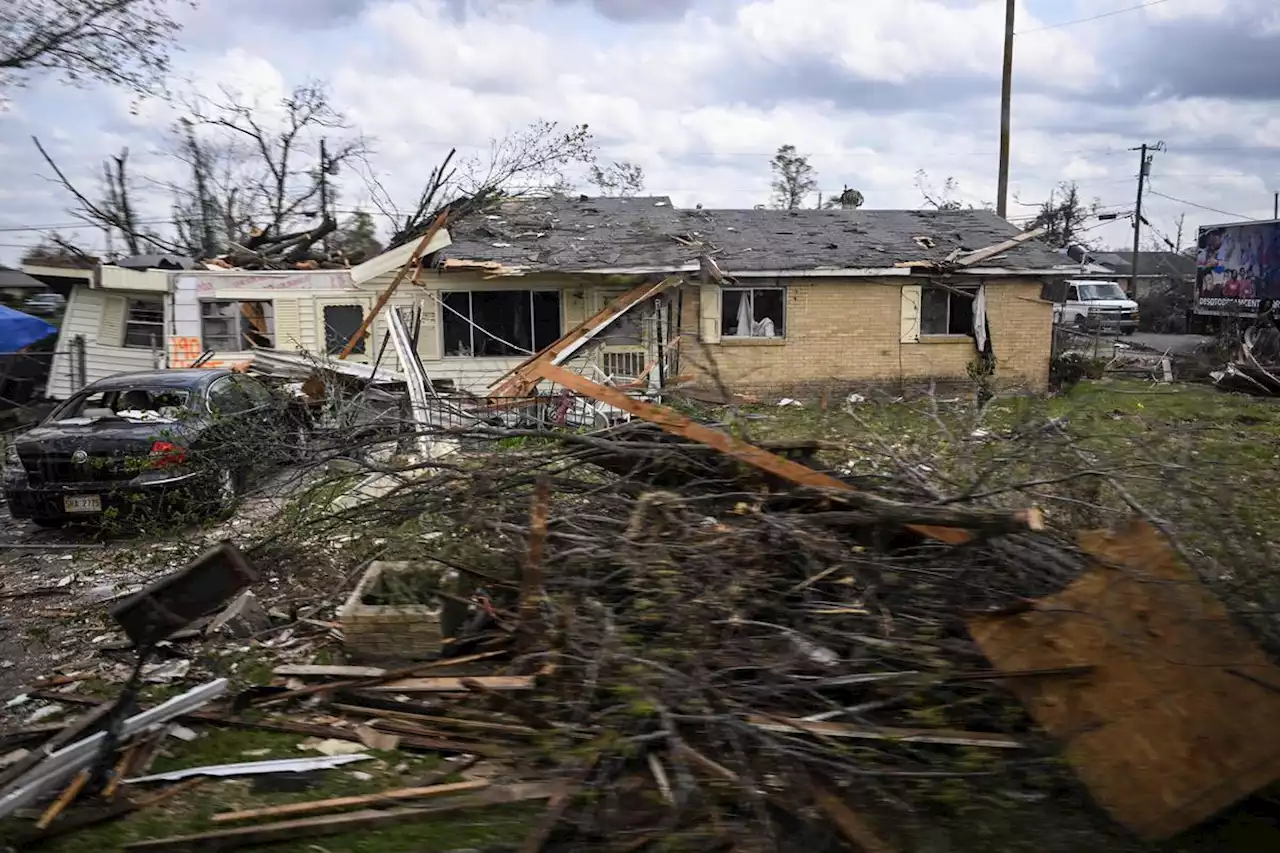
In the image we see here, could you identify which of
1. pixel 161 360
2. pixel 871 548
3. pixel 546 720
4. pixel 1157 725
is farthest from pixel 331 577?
pixel 161 360

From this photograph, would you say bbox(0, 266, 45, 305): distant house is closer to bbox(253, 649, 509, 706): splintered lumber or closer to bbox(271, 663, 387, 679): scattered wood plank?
bbox(271, 663, 387, 679): scattered wood plank

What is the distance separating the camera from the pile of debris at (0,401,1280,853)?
3.23 metres

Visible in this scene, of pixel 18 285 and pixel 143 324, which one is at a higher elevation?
pixel 18 285

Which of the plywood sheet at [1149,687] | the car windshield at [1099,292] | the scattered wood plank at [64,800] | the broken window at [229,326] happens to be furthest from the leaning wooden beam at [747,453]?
the car windshield at [1099,292]

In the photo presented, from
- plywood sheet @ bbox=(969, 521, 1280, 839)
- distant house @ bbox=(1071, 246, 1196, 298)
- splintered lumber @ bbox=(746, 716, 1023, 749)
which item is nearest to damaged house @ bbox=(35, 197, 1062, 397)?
splintered lumber @ bbox=(746, 716, 1023, 749)

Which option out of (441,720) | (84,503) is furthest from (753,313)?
(441,720)

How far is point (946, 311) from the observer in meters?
16.9

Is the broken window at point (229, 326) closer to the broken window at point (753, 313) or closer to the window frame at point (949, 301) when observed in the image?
the broken window at point (753, 313)

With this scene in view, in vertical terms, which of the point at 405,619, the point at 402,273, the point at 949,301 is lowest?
the point at 405,619

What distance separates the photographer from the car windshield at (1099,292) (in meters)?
29.2

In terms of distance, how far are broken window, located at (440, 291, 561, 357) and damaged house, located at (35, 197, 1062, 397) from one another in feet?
0.08

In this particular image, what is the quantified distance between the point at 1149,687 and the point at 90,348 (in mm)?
16775

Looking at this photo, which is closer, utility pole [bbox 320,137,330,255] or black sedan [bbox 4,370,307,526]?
black sedan [bbox 4,370,307,526]

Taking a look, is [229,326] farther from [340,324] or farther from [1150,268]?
[1150,268]
